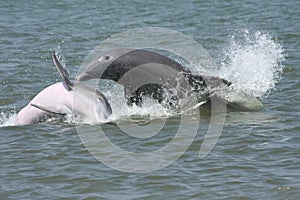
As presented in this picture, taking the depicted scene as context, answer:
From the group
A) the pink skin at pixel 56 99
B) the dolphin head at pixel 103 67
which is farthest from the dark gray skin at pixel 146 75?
the pink skin at pixel 56 99

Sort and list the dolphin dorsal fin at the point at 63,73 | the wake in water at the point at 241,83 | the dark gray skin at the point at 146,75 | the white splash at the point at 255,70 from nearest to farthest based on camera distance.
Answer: the dolphin dorsal fin at the point at 63,73
the dark gray skin at the point at 146,75
the wake in water at the point at 241,83
the white splash at the point at 255,70

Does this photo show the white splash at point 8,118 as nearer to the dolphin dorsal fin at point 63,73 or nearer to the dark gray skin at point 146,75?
the dolphin dorsal fin at point 63,73

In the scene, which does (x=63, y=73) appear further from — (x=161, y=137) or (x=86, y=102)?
(x=161, y=137)

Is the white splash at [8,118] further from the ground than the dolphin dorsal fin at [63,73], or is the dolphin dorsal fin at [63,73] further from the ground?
the dolphin dorsal fin at [63,73]

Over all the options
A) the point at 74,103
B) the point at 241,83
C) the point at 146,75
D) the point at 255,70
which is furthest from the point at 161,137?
the point at 255,70

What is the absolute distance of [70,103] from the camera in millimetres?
11047

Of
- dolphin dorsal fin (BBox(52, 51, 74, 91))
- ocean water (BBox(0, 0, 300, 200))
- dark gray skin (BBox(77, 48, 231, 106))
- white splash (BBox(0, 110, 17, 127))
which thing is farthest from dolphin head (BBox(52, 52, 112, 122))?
white splash (BBox(0, 110, 17, 127))

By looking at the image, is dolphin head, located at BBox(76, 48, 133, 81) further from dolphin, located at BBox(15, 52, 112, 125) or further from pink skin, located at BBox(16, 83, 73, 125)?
pink skin, located at BBox(16, 83, 73, 125)

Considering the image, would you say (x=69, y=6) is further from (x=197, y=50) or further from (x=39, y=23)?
(x=197, y=50)

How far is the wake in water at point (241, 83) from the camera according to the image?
11633 mm

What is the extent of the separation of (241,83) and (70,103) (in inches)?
121

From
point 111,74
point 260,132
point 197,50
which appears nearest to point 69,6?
point 197,50

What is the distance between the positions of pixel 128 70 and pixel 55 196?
133 inches

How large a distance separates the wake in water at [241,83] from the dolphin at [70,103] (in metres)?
0.23
